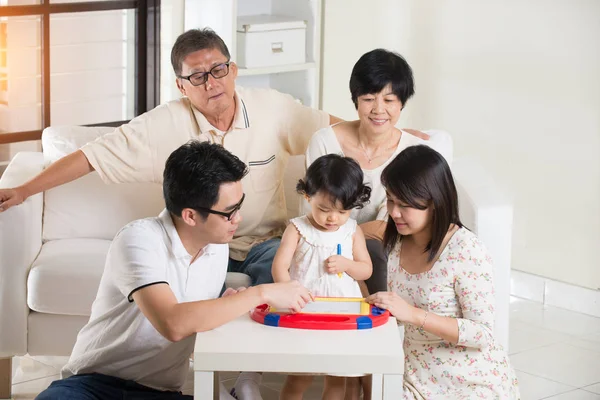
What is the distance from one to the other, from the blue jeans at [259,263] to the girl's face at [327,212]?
30 centimetres

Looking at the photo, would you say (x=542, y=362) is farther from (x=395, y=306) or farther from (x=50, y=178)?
(x=50, y=178)

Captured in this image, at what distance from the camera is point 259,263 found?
9.96 feet

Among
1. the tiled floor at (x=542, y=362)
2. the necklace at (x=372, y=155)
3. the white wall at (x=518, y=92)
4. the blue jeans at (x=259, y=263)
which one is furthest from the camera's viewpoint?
the white wall at (x=518, y=92)

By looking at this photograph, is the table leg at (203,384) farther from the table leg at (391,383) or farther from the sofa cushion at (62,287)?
the sofa cushion at (62,287)

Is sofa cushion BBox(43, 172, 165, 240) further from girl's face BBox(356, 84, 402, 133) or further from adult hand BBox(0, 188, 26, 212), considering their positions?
girl's face BBox(356, 84, 402, 133)

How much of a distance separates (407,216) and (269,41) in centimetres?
203

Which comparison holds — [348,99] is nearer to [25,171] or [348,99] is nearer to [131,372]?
[25,171]

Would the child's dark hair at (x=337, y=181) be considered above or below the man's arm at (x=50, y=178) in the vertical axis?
above

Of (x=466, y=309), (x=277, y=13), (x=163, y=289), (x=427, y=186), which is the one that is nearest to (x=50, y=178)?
(x=163, y=289)

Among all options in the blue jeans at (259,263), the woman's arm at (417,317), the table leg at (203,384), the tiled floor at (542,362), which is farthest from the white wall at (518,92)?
the table leg at (203,384)

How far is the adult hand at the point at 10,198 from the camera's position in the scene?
3014 mm

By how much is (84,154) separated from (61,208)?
12.3 inches

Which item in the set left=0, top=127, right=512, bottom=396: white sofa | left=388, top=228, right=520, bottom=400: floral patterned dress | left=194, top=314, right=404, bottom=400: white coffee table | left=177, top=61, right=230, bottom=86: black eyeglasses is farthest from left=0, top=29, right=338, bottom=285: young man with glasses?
left=194, top=314, right=404, bottom=400: white coffee table

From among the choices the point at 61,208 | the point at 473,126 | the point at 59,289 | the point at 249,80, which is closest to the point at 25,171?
the point at 61,208
